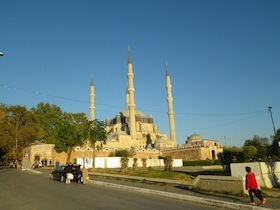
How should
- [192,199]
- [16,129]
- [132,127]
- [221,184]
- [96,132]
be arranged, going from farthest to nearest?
[132,127] < [16,129] < [96,132] < [221,184] < [192,199]

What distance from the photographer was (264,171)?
44.0ft

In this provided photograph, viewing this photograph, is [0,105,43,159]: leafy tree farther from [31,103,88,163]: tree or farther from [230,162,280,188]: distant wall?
[230,162,280,188]: distant wall

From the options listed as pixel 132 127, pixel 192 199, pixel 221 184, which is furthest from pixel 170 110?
pixel 192 199

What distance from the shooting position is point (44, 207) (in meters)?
8.82

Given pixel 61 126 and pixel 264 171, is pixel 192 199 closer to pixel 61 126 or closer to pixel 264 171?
pixel 264 171

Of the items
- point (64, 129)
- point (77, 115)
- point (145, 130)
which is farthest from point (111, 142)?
point (64, 129)

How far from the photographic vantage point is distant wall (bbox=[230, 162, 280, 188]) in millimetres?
13159

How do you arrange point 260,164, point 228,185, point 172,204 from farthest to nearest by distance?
point 260,164 → point 228,185 → point 172,204

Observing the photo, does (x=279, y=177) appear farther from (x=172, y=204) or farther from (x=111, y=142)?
(x=111, y=142)

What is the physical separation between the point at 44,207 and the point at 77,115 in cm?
5219

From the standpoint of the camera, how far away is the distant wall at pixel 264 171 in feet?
43.2

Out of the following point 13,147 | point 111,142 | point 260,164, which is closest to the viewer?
point 260,164

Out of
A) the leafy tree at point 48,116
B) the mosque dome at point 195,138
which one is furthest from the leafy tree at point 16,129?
the mosque dome at point 195,138

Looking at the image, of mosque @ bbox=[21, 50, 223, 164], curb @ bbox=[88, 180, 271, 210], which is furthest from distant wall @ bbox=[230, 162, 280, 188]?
mosque @ bbox=[21, 50, 223, 164]
